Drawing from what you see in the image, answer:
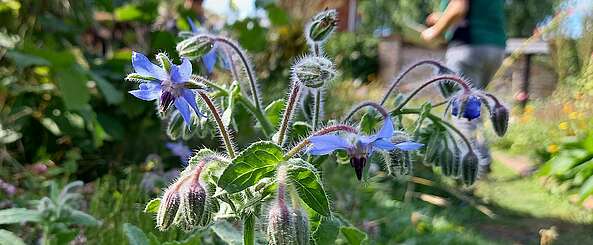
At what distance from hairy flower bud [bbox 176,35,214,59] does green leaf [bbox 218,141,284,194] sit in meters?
0.27

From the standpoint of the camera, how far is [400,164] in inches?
39.9

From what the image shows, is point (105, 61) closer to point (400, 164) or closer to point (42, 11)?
point (42, 11)

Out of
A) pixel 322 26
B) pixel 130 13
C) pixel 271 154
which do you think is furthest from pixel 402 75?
pixel 130 13

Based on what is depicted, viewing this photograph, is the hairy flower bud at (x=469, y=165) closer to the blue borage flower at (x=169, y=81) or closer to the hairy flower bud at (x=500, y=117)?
the hairy flower bud at (x=500, y=117)

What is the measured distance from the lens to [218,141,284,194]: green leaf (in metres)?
0.82

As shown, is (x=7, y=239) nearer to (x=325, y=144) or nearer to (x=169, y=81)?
(x=169, y=81)

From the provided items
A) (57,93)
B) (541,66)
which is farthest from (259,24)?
(541,66)

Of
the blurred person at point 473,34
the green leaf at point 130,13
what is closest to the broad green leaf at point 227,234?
the blurred person at point 473,34

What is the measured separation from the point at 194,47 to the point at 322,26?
20cm

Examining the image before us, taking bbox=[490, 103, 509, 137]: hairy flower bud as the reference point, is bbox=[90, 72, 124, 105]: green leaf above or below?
above

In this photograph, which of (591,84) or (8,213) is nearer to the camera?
(8,213)

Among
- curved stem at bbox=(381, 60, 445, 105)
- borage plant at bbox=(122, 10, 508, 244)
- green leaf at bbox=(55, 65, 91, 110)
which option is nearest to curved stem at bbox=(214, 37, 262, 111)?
borage plant at bbox=(122, 10, 508, 244)

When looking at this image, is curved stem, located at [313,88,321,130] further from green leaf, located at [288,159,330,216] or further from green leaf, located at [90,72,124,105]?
green leaf, located at [90,72,124,105]

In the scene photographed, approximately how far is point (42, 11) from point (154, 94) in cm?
238
